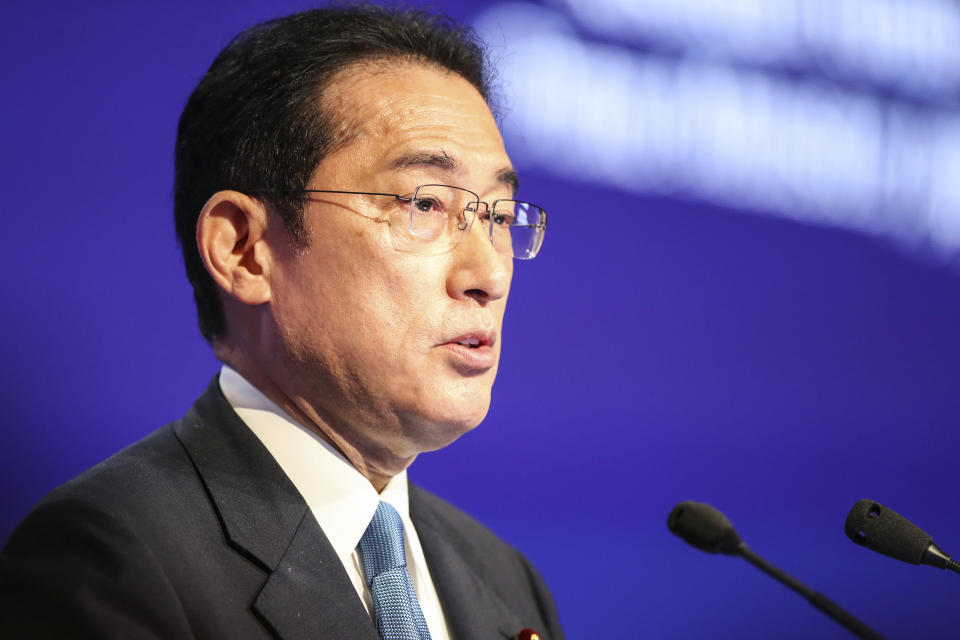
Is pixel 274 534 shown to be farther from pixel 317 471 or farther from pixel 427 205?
pixel 427 205

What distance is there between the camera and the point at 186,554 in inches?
47.9

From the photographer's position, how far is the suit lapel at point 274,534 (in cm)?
124

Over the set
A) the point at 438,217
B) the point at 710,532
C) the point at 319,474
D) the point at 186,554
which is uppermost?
the point at 438,217

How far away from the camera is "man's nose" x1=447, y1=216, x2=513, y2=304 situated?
1.42m

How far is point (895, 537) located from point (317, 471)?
821 mm

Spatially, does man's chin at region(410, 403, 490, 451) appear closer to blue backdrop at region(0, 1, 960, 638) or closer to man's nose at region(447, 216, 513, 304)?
man's nose at region(447, 216, 513, 304)

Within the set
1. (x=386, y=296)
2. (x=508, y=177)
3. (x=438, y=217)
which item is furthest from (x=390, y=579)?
(x=508, y=177)

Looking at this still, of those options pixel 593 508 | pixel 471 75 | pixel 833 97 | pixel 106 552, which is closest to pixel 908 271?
pixel 833 97

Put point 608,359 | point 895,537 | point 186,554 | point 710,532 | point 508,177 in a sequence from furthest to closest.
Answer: point 608,359 < point 508,177 < point 710,532 < point 186,554 < point 895,537

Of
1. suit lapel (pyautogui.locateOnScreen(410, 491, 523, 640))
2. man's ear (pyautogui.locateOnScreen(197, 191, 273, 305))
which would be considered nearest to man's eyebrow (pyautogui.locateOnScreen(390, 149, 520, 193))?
man's ear (pyautogui.locateOnScreen(197, 191, 273, 305))

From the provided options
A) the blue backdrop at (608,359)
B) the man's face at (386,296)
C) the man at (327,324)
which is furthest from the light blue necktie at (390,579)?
the blue backdrop at (608,359)

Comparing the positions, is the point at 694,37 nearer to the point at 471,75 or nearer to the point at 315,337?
the point at 471,75

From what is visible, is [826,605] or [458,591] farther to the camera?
[458,591]

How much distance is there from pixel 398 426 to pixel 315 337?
19cm
